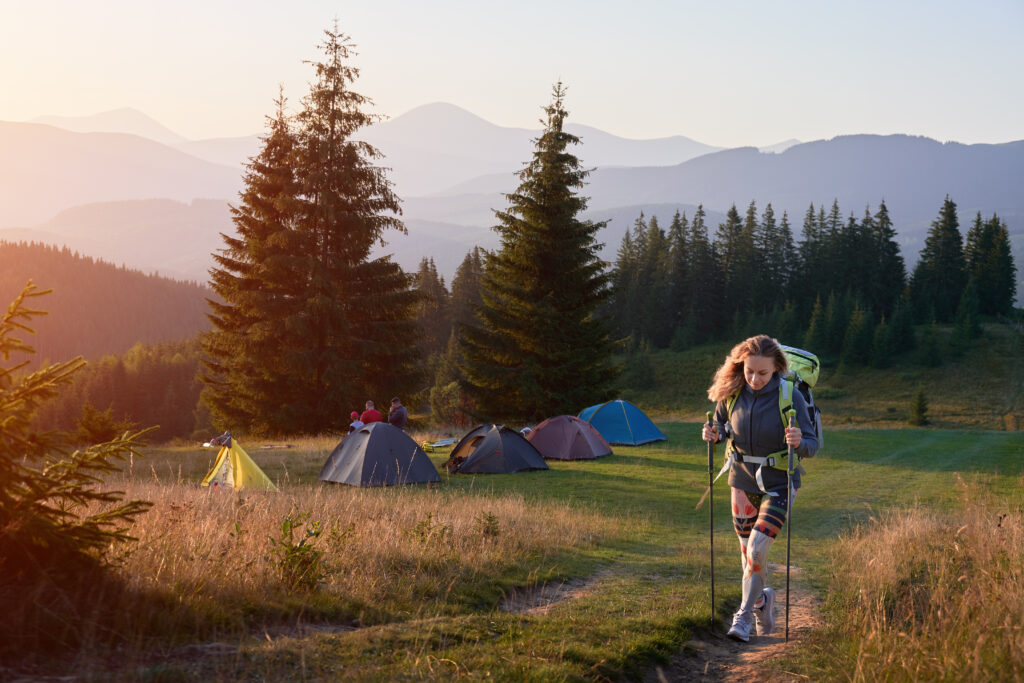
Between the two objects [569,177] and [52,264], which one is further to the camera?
[52,264]

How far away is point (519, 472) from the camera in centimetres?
1828

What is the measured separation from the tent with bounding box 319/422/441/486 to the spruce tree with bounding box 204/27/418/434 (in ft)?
41.5

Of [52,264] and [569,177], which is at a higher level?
[52,264]

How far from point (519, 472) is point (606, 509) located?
5.63m

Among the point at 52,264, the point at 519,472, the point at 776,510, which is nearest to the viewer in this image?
the point at 776,510

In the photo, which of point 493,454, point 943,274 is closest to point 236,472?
point 493,454

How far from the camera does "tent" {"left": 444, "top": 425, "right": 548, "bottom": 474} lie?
1808 cm

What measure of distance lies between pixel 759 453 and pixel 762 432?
18cm

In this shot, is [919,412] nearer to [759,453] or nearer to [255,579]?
[759,453]

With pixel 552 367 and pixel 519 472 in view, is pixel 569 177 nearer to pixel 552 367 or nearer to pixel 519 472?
pixel 552 367

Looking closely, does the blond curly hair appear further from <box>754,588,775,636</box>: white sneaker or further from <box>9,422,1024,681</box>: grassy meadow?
<box>9,422,1024,681</box>: grassy meadow

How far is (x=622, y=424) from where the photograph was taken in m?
24.0

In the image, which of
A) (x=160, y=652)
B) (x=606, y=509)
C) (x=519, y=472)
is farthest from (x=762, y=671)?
(x=519, y=472)

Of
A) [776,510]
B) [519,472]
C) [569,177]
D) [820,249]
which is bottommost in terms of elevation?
[519,472]
